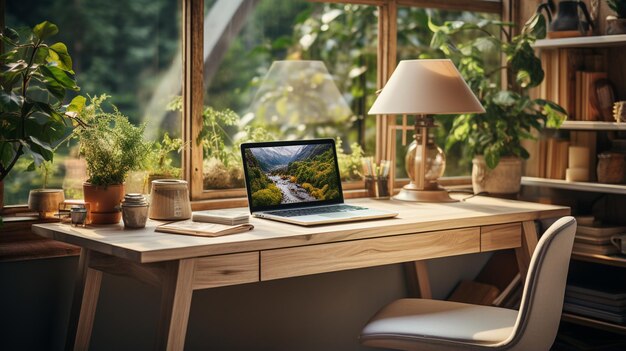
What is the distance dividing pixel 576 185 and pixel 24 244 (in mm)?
2343

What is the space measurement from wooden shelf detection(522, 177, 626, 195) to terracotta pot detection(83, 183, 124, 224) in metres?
2.03

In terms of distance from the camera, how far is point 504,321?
2832mm

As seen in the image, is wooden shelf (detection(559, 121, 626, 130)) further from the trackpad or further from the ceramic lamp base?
the trackpad

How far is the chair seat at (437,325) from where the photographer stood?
105 inches

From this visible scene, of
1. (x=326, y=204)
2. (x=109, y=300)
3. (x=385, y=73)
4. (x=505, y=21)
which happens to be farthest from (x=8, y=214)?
(x=505, y=21)

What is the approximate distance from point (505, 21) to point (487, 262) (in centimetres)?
120

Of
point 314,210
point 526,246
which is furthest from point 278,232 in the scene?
point 526,246

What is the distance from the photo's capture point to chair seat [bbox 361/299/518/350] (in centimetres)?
267

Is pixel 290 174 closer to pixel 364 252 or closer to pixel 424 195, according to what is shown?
pixel 364 252

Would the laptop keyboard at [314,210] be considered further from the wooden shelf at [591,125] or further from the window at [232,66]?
the wooden shelf at [591,125]

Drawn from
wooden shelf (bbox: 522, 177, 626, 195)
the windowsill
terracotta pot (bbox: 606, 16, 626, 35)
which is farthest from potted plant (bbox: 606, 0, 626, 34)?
the windowsill

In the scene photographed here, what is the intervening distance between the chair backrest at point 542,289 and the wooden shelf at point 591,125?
1176mm

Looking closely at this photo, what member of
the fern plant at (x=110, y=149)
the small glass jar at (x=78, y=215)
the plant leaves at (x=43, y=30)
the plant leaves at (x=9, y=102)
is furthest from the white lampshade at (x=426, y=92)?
the plant leaves at (x=9, y=102)

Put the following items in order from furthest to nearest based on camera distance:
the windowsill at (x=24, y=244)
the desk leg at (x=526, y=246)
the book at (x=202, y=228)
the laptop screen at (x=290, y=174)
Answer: the desk leg at (x=526, y=246) < the laptop screen at (x=290, y=174) < the windowsill at (x=24, y=244) < the book at (x=202, y=228)
